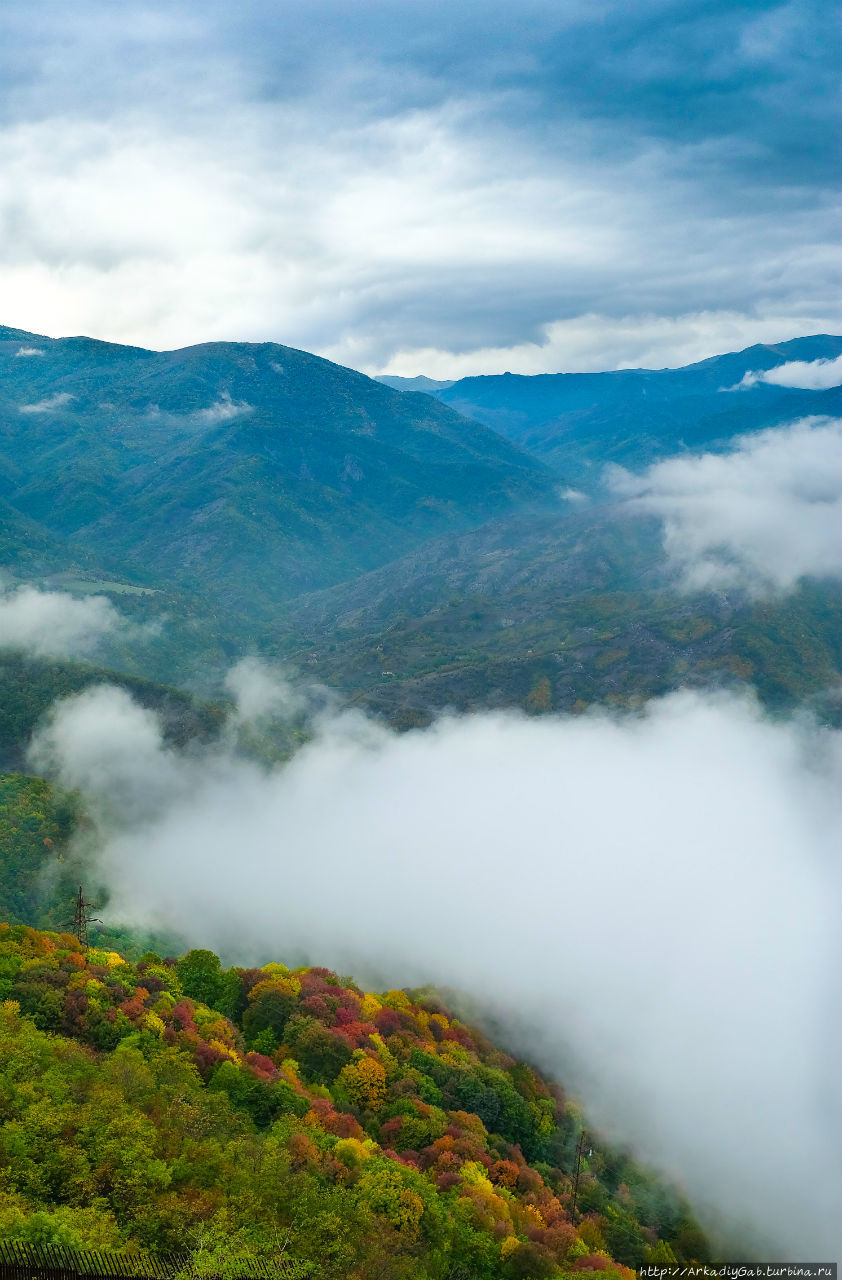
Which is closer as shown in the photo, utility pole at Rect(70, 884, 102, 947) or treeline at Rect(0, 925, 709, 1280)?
treeline at Rect(0, 925, 709, 1280)

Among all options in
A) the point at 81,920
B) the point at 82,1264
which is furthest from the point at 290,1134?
the point at 81,920

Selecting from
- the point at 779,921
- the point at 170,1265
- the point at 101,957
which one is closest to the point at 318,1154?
the point at 170,1265

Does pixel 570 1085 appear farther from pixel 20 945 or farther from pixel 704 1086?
pixel 20 945

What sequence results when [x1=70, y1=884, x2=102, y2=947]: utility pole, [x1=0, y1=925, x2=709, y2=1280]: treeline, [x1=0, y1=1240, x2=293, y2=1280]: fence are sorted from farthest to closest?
[x1=70, y1=884, x2=102, y2=947]: utility pole, [x1=0, y1=925, x2=709, y2=1280]: treeline, [x1=0, y1=1240, x2=293, y2=1280]: fence

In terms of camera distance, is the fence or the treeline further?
the treeline

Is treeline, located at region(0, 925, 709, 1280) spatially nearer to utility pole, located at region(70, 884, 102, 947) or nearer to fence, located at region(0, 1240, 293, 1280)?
fence, located at region(0, 1240, 293, 1280)

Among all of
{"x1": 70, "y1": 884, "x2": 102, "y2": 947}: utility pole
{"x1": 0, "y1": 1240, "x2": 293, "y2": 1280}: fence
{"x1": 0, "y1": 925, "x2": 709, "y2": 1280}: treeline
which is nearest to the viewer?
{"x1": 0, "y1": 1240, "x2": 293, "y2": 1280}: fence

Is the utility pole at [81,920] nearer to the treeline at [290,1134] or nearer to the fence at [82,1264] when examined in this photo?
the treeline at [290,1134]

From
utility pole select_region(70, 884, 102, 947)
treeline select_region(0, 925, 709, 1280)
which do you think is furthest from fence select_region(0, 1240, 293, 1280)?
utility pole select_region(70, 884, 102, 947)

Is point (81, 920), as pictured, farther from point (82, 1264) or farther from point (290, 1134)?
point (82, 1264)
